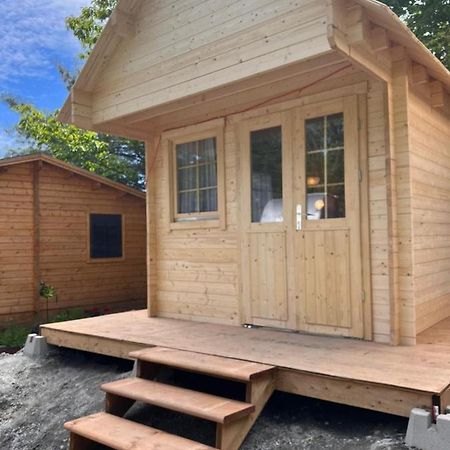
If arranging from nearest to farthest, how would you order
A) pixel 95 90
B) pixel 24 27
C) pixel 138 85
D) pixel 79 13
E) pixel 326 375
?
pixel 326 375 → pixel 138 85 → pixel 95 90 → pixel 79 13 → pixel 24 27

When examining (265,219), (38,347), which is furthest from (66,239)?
(265,219)

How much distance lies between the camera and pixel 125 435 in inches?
115

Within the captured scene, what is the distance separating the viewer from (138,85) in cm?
454

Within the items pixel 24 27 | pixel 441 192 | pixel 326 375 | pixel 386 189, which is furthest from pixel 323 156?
pixel 24 27

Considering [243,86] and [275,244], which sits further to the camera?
[275,244]

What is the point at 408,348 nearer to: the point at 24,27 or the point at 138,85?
the point at 138,85

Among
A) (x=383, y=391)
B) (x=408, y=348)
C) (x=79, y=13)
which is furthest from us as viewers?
(x=79, y=13)

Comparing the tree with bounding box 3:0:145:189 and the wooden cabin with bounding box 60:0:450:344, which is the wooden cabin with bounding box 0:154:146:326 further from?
the tree with bounding box 3:0:145:189

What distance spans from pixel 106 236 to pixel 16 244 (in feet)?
5.99

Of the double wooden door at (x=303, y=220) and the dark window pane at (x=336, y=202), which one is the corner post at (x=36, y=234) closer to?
the double wooden door at (x=303, y=220)

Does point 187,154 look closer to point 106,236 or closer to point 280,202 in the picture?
point 280,202

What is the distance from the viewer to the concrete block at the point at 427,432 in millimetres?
2498

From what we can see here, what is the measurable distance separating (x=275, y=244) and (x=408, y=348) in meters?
1.48

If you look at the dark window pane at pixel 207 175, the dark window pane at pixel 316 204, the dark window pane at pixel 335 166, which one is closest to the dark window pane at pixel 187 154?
the dark window pane at pixel 207 175
